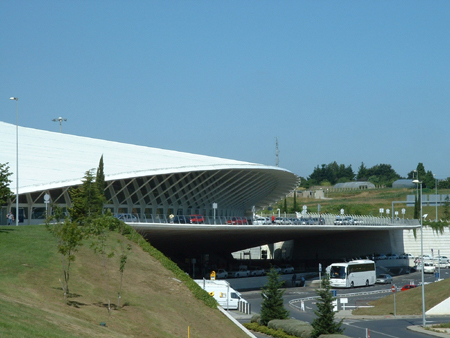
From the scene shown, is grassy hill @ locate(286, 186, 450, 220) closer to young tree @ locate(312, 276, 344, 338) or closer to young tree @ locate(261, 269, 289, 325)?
young tree @ locate(261, 269, 289, 325)

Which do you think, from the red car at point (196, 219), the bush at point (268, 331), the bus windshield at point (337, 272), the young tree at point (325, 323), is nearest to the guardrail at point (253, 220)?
the red car at point (196, 219)

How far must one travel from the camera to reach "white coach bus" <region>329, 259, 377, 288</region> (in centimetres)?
6956

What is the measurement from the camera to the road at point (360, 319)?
36.8m

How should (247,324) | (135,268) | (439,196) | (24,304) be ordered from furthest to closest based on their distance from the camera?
(439,196)
(247,324)
(135,268)
(24,304)

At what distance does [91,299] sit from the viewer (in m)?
27.5

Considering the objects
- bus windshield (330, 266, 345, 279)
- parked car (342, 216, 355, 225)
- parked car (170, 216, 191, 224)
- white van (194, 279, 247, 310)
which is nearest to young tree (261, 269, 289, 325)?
white van (194, 279, 247, 310)

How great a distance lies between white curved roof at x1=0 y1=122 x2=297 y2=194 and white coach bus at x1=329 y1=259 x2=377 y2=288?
51.8 feet

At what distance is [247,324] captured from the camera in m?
39.3

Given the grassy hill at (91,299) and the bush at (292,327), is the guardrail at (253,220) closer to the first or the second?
the grassy hill at (91,299)

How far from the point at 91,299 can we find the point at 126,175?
2998 cm

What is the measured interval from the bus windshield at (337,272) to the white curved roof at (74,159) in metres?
15.5

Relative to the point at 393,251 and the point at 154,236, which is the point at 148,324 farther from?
the point at 393,251

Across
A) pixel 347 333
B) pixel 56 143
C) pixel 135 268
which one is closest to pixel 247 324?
pixel 347 333

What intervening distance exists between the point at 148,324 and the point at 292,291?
4403 cm
